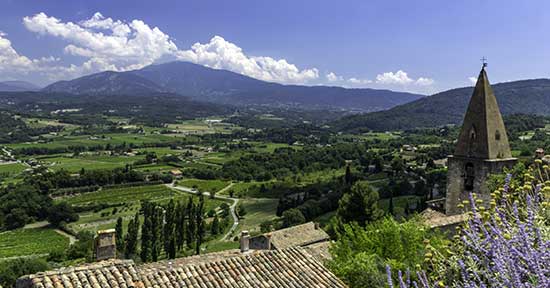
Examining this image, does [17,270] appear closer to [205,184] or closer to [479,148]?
[479,148]

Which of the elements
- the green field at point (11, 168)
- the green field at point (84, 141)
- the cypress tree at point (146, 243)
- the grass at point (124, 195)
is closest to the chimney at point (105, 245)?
the cypress tree at point (146, 243)

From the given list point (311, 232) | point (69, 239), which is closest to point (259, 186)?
point (69, 239)

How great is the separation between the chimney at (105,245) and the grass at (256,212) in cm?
5595

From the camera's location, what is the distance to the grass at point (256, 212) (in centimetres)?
7195

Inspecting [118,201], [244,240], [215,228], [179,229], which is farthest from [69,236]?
[244,240]

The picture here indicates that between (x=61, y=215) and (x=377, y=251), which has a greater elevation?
(x=377, y=251)

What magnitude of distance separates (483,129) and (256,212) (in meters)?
65.5

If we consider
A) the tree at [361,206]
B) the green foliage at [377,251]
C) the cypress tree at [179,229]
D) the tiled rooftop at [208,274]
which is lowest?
the cypress tree at [179,229]

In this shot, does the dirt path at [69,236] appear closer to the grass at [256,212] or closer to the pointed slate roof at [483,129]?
the grass at [256,212]

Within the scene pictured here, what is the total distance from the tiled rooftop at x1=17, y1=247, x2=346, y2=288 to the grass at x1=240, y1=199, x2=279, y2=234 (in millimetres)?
54688

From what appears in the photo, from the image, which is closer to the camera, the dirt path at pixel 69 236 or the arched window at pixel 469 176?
the arched window at pixel 469 176

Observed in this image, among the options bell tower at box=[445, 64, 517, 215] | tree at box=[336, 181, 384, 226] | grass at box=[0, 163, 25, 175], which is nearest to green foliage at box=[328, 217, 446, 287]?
bell tower at box=[445, 64, 517, 215]

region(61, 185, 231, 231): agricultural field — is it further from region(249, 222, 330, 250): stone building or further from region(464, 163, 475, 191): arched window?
region(464, 163, 475, 191): arched window

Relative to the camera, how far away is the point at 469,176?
20.5 metres
